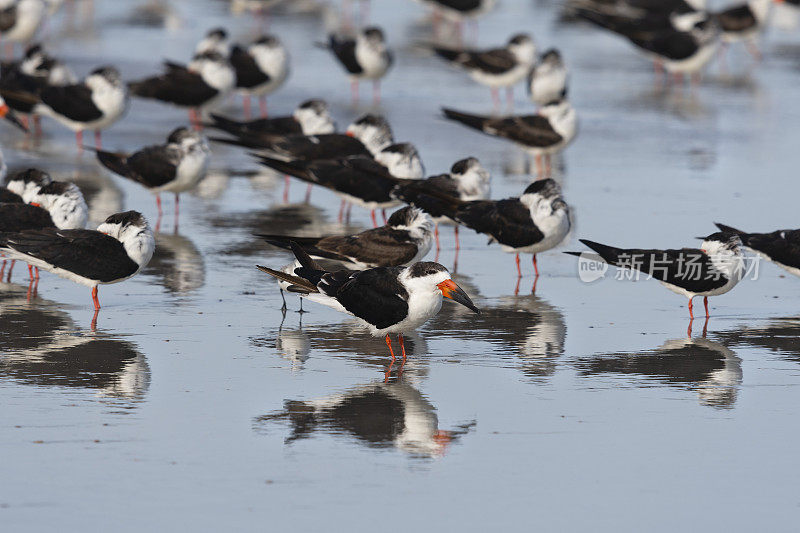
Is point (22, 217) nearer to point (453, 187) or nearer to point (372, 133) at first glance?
point (453, 187)

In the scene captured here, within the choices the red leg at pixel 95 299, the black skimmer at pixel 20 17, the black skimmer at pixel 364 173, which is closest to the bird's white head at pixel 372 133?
the black skimmer at pixel 364 173

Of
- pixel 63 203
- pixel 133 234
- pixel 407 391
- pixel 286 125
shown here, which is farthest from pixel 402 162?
pixel 407 391

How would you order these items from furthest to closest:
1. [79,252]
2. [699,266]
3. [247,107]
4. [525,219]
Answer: [247,107] < [525,219] < [79,252] < [699,266]

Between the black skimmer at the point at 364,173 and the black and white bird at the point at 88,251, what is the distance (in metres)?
3.25

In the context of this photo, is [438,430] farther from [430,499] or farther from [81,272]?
[81,272]

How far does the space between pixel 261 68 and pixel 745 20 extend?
10654 mm

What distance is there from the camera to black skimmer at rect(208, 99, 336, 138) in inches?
630

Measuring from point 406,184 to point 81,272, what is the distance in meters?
3.70

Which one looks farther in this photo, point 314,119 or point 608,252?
point 314,119

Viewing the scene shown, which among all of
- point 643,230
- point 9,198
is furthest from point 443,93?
point 9,198

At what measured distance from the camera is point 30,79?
18719 mm

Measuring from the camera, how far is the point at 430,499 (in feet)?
21.2

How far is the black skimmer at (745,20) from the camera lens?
26156 mm

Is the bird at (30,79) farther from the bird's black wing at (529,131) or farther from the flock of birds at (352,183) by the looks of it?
the bird's black wing at (529,131)
